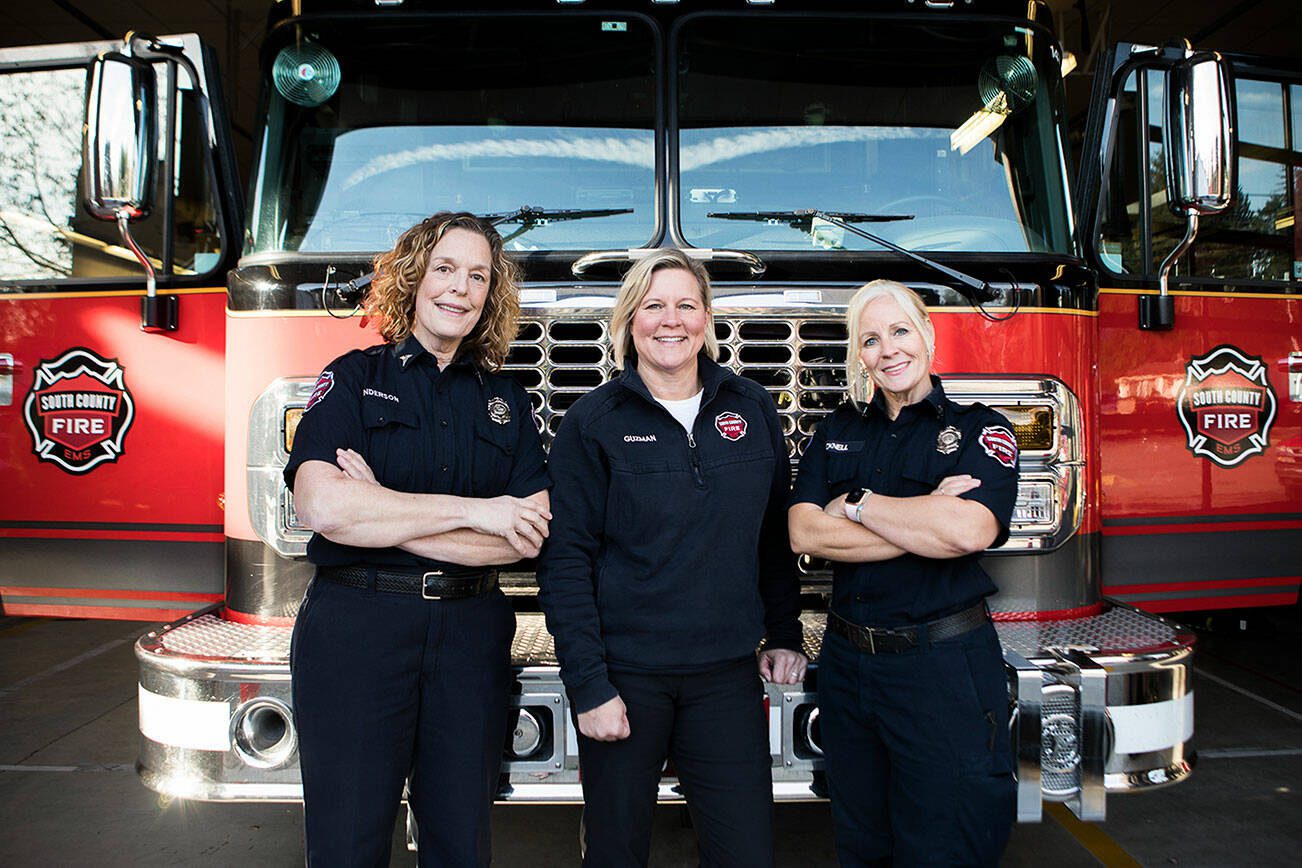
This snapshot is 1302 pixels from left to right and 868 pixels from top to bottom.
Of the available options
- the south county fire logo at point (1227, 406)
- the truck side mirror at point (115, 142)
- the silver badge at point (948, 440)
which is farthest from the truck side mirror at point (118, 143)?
the south county fire logo at point (1227, 406)

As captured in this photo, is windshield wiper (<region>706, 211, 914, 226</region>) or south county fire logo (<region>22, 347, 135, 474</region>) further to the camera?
south county fire logo (<region>22, 347, 135, 474</region>)

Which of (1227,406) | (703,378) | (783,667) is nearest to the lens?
(703,378)

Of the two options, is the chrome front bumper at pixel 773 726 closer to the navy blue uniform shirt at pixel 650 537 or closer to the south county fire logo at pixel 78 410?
the navy blue uniform shirt at pixel 650 537

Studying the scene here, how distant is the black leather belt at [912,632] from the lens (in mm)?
2094

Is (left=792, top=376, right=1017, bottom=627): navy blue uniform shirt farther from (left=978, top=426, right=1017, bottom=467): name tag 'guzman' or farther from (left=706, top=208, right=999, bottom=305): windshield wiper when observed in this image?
(left=706, top=208, right=999, bottom=305): windshield wiper

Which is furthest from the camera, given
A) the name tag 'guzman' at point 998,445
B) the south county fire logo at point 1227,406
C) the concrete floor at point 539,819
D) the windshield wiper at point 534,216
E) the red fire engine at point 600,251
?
the south county fire logo at point 1227,406

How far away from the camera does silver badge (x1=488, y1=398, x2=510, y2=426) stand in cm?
220

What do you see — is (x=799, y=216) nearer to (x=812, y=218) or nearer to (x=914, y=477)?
(x=812, y=218)

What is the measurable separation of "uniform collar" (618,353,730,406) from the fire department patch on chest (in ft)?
0.17

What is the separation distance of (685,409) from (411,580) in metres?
0.69

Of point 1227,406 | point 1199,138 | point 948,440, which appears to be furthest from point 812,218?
point 1227,406

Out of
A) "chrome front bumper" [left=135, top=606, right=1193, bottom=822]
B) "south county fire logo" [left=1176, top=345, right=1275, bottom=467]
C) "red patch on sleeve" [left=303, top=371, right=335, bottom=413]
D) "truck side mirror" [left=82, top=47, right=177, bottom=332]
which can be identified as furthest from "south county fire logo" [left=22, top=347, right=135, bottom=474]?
"south county fire logo" [left=1176, top=345, right=1275, bottom=467]

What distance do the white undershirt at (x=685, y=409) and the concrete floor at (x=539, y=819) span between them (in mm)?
1809

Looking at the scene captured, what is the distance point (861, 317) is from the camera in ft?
7.35
